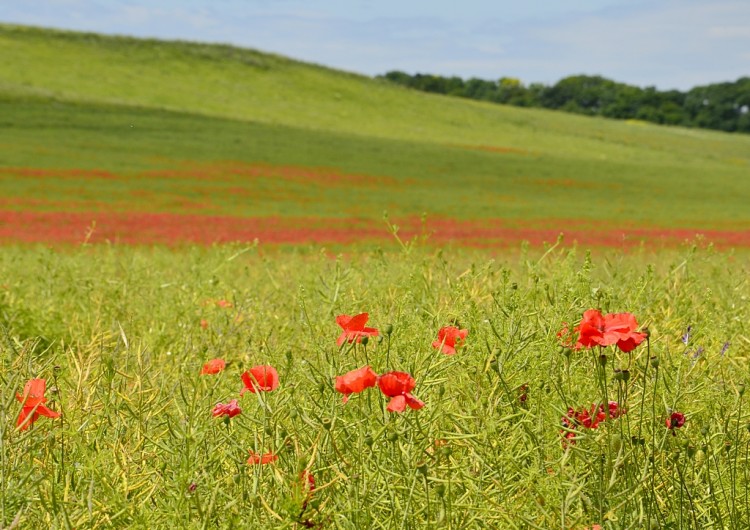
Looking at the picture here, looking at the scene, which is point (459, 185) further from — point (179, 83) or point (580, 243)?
point (179, 83)

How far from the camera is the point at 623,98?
10925 cm

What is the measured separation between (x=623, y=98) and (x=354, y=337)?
115080 mm

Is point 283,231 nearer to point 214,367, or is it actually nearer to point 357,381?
point 214,367

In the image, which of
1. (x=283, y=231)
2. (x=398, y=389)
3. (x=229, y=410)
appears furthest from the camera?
(x=283, y=231)

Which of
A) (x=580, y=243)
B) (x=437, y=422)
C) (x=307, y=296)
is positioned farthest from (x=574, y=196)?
(x=437, y=422)

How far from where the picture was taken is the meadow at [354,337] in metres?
1.98

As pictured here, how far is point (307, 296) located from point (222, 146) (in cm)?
3544

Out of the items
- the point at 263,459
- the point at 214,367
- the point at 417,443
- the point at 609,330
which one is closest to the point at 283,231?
the point at 214,367

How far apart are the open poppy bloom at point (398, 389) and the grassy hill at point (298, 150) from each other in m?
19.3

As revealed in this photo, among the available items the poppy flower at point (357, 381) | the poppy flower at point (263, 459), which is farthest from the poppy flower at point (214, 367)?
the poppy flower at point (357, 381)

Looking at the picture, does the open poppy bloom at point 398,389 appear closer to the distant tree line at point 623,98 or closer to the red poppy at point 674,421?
the red poppy at point 674,421

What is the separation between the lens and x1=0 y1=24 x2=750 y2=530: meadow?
6.48 feet

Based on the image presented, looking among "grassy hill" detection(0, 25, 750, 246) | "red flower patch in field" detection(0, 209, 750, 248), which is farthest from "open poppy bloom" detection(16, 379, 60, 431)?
"grassy hill" detection(0, 25, 750, 246)

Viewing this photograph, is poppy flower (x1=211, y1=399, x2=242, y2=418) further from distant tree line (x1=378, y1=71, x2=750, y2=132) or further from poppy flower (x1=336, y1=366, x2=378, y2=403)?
distant tree line (x1=378, y1=71, x2=750, y2=132)
